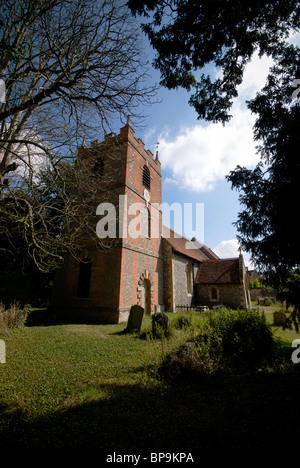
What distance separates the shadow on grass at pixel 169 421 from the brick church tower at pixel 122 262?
7.38 meters

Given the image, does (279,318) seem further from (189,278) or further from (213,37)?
(213,37)

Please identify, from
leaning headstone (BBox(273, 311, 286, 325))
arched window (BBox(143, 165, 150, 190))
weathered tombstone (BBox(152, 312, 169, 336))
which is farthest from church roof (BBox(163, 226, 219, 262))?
weathered tombstone (BBox(152, 312, 169, 336))

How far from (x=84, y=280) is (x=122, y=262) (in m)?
3.24

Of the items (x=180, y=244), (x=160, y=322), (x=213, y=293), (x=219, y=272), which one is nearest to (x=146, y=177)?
(x=180, y=244)

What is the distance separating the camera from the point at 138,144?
15.3 meters

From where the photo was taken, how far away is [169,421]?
117 inches

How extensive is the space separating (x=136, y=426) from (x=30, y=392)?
7.23 ft

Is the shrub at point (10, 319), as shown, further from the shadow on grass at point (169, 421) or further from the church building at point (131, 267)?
the shadow on grass at point (169, 421)

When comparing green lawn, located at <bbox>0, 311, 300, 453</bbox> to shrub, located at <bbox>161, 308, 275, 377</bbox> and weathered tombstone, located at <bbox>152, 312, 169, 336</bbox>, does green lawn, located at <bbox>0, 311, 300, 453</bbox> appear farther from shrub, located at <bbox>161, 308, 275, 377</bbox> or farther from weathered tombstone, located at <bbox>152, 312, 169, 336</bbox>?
weathered tombstone, located at <bbox>152, 312, 169, 336</bbox>

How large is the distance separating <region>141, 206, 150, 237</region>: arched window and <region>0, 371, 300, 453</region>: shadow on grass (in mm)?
10805

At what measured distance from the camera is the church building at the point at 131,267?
37.2ft

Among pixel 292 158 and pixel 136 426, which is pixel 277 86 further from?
pixel 136 426

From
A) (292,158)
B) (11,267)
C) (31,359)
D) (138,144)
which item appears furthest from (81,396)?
(138,144)
